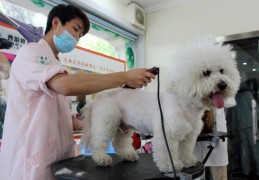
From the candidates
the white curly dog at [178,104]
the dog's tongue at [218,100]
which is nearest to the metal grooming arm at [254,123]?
the white curly dog at [178,104]

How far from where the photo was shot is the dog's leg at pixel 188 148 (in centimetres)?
105

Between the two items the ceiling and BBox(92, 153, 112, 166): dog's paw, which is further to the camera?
the ceiling

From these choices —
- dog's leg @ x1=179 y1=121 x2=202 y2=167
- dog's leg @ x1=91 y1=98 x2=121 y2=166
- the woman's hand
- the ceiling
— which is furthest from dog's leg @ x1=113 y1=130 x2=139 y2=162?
the ceiling

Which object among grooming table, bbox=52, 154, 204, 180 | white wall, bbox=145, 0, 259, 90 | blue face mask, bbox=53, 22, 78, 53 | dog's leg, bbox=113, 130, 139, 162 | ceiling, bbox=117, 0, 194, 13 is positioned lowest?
grooming table, bbox=52, 154, 204, 180

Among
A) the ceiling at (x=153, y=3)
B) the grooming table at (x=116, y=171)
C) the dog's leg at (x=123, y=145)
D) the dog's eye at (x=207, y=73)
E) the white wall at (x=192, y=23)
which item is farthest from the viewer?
the ceiling at (x=153, y=3)

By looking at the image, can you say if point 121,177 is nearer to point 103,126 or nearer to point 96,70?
point 103,126

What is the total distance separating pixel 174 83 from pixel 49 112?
518 millimetres

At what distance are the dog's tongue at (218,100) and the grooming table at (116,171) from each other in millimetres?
257

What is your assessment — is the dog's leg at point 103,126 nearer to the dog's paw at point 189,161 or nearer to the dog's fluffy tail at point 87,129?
the dog's fluffy tail at point 87,129

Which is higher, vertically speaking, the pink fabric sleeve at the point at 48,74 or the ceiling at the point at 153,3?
the ceiling at the point at 153,3

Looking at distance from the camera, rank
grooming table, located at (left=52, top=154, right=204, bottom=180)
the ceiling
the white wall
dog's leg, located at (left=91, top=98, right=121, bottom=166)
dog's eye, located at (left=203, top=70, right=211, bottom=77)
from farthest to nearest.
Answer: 1. the ceiling
2. the white wall
3. dog's leg, located at (left=91, top=98, right=121, bottom=166)
4. dog's eye, located at (left=203, top=70, right=211, bottom=77)
5. grooming table, located at (left=52, top=154, right=204, bottom=180)

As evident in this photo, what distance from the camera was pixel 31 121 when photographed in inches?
39.9

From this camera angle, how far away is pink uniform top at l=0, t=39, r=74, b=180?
3.15 ft

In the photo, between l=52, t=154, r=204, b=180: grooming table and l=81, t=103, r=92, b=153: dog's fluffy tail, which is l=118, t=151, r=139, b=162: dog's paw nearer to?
l=52, t=154, r=204, b=180: grooming table
